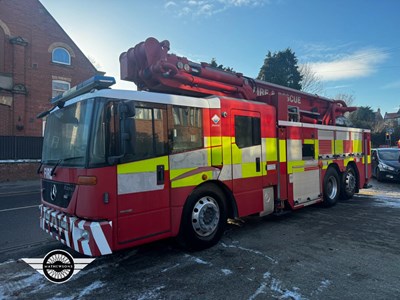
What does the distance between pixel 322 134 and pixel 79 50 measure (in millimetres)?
20207

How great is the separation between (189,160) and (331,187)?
18.0 feet

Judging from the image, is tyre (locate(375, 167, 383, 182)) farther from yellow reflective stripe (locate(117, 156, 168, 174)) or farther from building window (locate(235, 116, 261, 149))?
yellow reflective stripe (locate(117, 156, 168, 174))

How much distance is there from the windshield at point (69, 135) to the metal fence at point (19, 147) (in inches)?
568

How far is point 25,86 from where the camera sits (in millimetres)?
19969

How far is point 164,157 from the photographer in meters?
4.65

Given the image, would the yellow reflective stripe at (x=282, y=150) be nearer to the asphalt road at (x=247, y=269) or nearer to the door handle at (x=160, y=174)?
the asphalt road at (x=247, y=269)

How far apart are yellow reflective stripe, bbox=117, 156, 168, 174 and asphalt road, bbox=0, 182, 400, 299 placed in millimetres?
1418

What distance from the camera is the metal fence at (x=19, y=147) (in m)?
17.2

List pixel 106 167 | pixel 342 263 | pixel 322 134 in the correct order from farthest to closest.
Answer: pixel 322 134 < pixel 342 263 < pixel 106 167

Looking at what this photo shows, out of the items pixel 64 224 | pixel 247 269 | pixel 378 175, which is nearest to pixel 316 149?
pixel 247 269

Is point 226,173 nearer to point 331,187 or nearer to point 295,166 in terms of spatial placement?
point 295,166

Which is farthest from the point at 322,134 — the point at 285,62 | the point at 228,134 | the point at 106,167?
the point at 285,62

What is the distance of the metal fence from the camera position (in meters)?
17.2

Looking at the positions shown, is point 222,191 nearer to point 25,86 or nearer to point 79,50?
point 25,86
